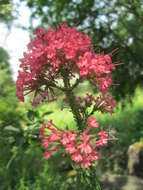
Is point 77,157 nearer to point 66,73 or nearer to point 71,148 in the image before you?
point 71,148

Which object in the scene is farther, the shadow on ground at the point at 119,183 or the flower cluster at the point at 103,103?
the shadow on ground at the point at 119,183

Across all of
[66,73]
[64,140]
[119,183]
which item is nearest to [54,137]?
[64,140]

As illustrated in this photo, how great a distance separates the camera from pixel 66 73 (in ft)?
6.89

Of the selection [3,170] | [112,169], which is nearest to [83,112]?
[3,170]

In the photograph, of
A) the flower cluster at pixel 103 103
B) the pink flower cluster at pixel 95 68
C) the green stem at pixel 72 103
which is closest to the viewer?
the pink flower cluster at pixel 95 68

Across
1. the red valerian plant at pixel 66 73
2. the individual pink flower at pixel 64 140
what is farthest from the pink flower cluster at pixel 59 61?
the individual pink flower at pixel 64 140

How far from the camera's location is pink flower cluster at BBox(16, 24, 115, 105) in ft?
6.29

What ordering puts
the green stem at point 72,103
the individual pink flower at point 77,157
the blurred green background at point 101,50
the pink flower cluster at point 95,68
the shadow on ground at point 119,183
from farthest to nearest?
the blurred green background at point 101,50 < the shadow on ground at point 119,183 < the green stem at point 72,103 < the pink flower cluster at point 95,68 < the individual pink flower at point 77,157

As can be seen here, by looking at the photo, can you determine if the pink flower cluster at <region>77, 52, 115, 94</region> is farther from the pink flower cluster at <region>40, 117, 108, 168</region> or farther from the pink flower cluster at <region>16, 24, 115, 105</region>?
the pink flower cluster at <region>40, 117, 108, 168</region>

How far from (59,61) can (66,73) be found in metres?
0.17

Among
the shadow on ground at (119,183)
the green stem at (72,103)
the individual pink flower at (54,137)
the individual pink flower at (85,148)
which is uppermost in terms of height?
the green stem at (72,103)

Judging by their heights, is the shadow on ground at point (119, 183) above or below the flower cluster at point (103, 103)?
below

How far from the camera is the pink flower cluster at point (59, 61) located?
75.5 inches

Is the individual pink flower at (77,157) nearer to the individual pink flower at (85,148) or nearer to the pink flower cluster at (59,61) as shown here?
the individual pink flower at (85,148)
